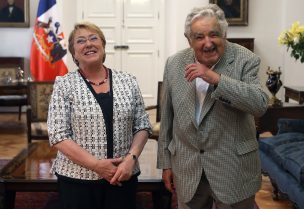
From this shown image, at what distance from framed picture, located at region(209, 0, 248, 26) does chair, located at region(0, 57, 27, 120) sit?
10.7ft

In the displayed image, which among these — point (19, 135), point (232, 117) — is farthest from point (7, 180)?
point (19, 135)

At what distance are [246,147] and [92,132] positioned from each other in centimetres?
59

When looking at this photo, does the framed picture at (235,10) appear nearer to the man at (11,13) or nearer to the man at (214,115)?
the man at (11,13)

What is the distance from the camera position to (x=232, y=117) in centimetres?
171

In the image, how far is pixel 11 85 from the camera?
6.07 meters

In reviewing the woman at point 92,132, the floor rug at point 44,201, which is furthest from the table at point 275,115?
the woman at point 92,132

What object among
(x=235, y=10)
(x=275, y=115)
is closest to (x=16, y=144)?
A: (x=275, y=115)

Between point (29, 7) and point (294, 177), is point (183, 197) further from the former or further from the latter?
point (29, 7)

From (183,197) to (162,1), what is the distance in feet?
21.5

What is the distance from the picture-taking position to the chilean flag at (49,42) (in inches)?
283

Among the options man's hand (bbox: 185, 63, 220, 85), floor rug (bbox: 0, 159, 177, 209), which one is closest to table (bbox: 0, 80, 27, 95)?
floor rug (bbox: 0, 159, 177, 209)

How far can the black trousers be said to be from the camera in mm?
1865

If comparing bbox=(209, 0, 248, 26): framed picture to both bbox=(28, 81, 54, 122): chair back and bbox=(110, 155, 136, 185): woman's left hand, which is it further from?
bbox=(110, 155, 136, 185): woman's left hand

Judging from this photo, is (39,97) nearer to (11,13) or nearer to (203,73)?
(11,13)
